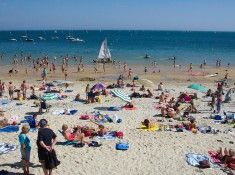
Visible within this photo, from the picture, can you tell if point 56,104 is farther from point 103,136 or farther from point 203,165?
point 203,165

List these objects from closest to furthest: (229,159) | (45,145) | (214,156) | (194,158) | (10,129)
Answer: (45,145), (229,159), (194,158), (214,156), (10,129)

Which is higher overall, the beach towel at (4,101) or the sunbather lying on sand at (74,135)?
the sunbather lying on sand at (74,135)

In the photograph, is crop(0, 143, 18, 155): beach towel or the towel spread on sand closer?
crop(0, 143, 18, 155): beach towel

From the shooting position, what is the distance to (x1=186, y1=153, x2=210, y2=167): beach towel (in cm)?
1222

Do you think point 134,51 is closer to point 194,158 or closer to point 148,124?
point 148,124

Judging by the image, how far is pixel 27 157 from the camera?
10.6 metres

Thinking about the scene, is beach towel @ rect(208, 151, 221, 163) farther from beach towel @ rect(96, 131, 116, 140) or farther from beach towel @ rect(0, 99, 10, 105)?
beach towel @ rect(0, 99, 10, 105)

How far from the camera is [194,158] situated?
12641mm

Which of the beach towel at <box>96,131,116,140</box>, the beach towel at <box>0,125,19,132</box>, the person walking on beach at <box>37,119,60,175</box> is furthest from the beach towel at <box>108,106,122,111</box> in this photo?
the person walking on beach at <box>37,119,60,175</box>

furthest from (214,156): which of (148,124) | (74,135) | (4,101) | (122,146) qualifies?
(4,101)

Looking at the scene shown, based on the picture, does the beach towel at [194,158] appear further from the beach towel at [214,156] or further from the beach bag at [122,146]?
the beach bag at [122,146]

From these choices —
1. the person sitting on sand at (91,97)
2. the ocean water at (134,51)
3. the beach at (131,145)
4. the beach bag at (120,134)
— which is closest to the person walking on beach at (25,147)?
the beach at (131,145)

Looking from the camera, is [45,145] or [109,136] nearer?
[45,145]

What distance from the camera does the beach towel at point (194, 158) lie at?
12.2 meters
